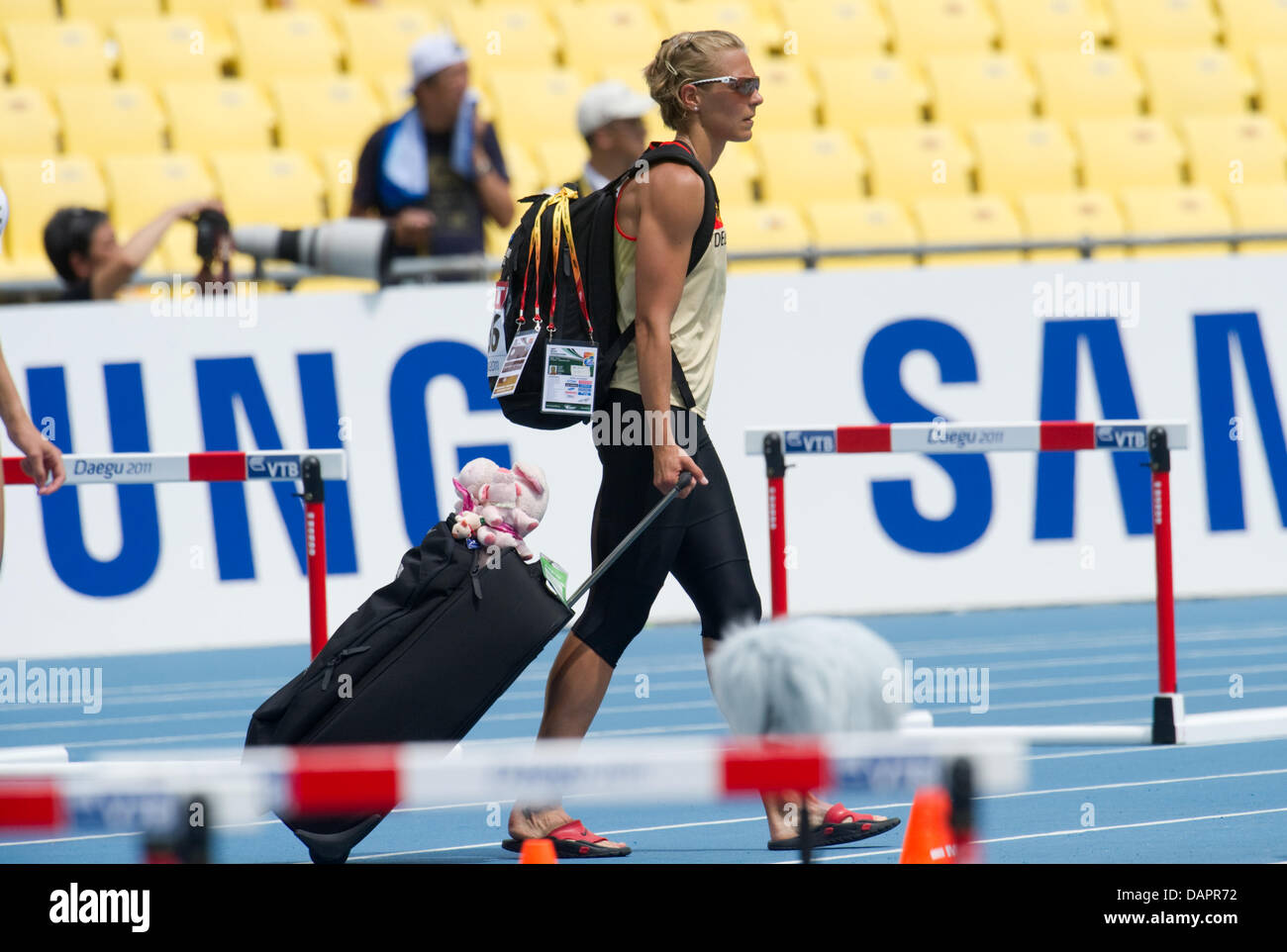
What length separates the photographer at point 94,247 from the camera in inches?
349

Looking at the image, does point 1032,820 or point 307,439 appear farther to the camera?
point 307,439

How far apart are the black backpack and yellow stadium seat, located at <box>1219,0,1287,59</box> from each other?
10000mm

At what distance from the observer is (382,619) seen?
471cm

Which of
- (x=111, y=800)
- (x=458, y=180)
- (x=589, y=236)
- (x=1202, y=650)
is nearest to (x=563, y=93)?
(x=458, y=180)

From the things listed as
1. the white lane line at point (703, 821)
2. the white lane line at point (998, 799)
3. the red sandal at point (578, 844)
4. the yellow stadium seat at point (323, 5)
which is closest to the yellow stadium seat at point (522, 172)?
the yellow stadium seat at point (323, 5)

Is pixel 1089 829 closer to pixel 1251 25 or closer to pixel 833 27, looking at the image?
pixel 833 27

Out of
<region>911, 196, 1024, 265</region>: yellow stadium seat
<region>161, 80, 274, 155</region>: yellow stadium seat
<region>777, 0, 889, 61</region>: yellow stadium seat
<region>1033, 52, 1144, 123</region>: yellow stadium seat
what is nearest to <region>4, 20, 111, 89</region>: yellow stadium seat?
<region>161, 80, 274, 155</region>: yellow stadium seat

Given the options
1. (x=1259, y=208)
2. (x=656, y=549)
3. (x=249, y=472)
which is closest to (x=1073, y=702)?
(x=656, y=549)

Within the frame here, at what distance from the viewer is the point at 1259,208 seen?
1212cm

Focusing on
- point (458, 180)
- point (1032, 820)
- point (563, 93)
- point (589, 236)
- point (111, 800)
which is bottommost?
point (1032, 820)

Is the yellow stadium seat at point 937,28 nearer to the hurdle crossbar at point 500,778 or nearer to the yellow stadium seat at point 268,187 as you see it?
the yellow stadium seat at point 268,187

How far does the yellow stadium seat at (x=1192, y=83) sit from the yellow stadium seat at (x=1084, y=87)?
0.15 metres

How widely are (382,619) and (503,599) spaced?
304 millimetres

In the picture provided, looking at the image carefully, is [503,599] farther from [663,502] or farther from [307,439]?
[307,439]
